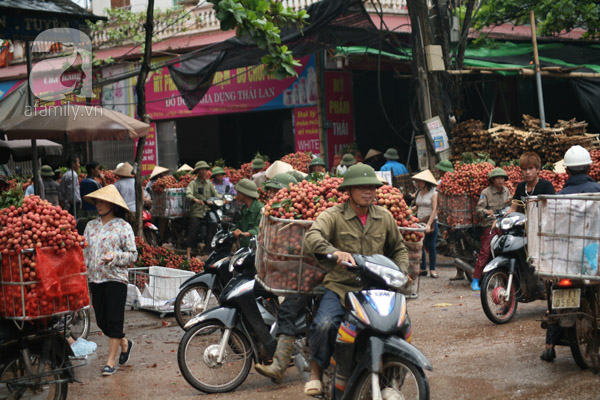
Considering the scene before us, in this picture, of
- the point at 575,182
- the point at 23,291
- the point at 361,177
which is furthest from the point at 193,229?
the point at 361,177

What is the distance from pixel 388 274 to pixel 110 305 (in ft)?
10.8

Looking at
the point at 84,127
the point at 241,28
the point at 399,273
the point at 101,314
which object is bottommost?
the point at 101,314

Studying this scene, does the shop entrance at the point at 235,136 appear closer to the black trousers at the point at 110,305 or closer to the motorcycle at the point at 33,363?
the black trousers at the point at 110,305

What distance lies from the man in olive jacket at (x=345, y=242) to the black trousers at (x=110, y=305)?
8.24 feet

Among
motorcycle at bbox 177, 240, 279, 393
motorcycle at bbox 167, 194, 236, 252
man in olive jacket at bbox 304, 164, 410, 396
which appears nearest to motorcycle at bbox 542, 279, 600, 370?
man in olive jacket at bbox 304, 164, 410, 396

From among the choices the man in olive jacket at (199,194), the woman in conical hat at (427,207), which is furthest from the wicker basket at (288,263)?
the man in olive jacket at (199,194)

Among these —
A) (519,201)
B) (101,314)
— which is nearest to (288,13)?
(519,201)

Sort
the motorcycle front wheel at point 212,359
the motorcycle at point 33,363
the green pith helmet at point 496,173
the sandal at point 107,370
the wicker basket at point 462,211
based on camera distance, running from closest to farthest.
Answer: the motorcycle at point 33,363 < the motorcycle front wheel at point 212,359 < the sandal at point 107,370 < the green pith helmet at point 496,173 < the wicker basket at point 462,211

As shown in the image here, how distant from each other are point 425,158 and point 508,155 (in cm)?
171

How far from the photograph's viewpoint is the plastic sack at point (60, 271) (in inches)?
214

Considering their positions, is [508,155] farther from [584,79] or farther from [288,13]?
[288,13]

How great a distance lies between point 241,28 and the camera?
8586 mm

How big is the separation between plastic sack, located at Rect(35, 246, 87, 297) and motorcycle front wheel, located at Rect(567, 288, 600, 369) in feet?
13.3

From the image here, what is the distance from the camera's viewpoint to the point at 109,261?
270 inches
